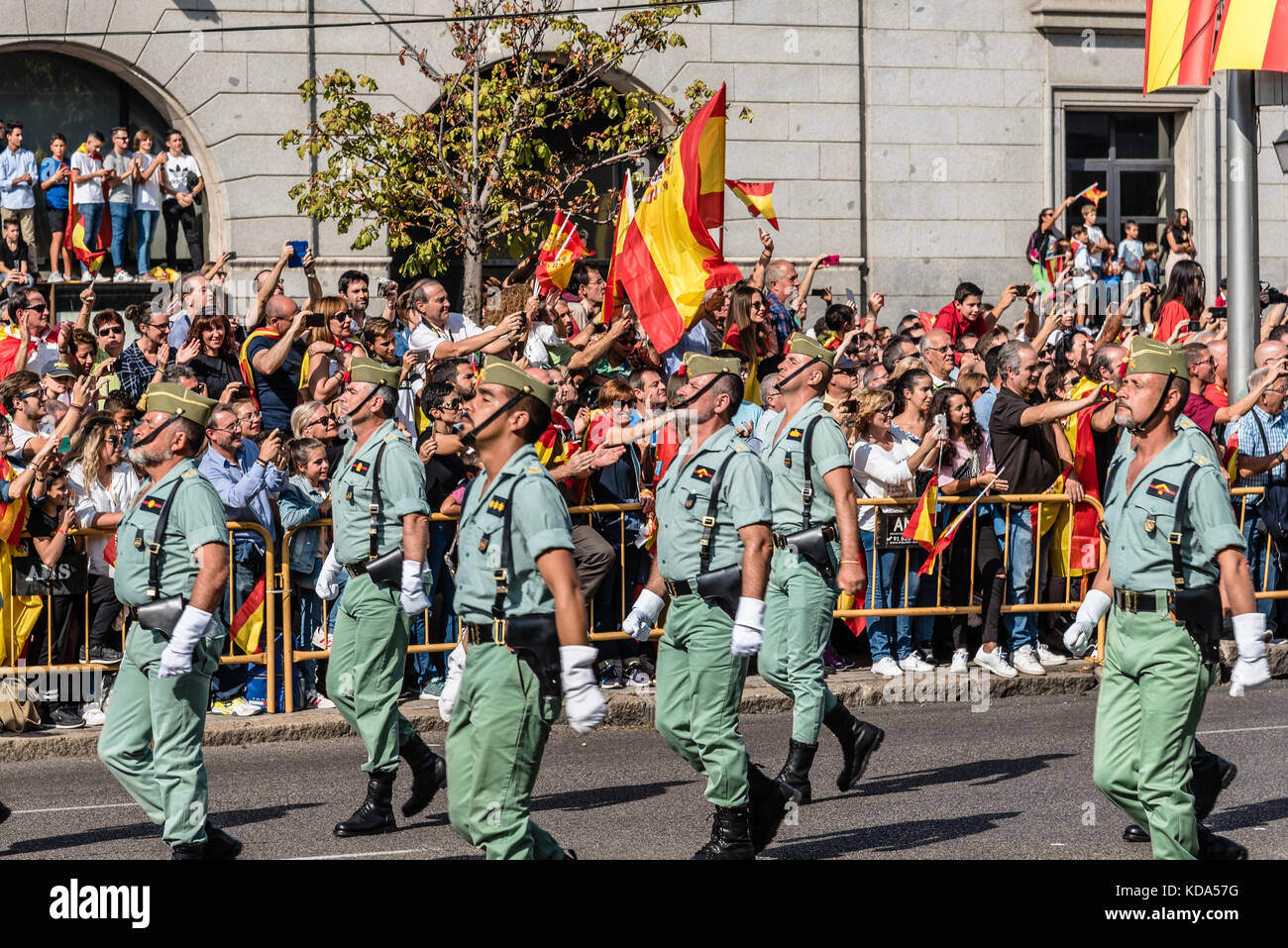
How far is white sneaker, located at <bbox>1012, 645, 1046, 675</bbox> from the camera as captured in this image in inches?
466

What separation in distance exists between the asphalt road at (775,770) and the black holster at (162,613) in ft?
3.87

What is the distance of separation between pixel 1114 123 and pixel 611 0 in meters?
7.42

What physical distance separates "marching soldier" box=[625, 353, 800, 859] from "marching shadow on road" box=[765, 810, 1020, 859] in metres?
0.26

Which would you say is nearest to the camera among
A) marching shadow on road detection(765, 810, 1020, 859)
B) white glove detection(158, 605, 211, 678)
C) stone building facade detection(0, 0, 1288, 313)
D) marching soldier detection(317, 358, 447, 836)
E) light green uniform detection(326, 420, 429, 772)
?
white glove detection(158, 605, 211, 678)

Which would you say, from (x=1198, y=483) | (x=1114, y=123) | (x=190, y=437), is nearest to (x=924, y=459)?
(x=1198, y=483)

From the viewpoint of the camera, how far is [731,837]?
7.19m

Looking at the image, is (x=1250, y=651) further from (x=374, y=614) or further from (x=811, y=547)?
(x=374, y=614)

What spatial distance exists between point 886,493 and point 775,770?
9.64ft

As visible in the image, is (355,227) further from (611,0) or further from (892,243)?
(892,243)

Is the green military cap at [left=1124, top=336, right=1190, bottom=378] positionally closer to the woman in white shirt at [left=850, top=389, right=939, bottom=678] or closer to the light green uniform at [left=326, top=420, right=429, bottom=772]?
the light green uniform at [left=326, top=420, right=429, bottom=772]

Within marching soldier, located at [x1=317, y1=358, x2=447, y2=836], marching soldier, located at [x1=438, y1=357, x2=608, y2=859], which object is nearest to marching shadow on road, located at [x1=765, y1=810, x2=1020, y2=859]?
marching soldier, located at [x1=317, y1=358, x2=447, y2=836]

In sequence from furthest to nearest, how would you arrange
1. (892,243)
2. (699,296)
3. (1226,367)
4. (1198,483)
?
(892,243)
(1226,367)
(699,296)
(1198,483)

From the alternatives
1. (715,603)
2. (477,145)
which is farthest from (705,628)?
(477,145)
